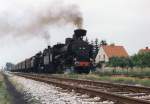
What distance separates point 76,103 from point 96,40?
3925 inches

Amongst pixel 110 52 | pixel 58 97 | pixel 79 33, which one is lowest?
pixel 58 97

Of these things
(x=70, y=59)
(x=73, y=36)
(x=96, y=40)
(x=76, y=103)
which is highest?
(x=96, y=40)

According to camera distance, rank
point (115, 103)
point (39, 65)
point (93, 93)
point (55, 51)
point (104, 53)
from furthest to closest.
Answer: point (104, 53)
point (39, 65)
point (55, 51)
point (93, 93)
point (115, 103)

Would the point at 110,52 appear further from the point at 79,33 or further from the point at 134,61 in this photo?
the point at 79,33

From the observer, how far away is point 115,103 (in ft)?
34.9

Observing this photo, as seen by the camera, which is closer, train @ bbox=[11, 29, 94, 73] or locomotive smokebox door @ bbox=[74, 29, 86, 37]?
train @ bbox=[11, 29, 94, 73]

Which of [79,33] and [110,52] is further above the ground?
[110,52]

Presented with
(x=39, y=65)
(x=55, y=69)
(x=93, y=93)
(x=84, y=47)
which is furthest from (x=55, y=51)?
(x=93, y=93)

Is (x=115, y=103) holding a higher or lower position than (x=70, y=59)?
lower

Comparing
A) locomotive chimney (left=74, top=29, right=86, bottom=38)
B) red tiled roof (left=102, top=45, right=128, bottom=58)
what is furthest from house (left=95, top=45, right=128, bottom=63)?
locomotive chimney (left=74, top=29, right=86, bottom=38)

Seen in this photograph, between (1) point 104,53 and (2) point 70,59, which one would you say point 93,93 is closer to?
(2) point 70,59

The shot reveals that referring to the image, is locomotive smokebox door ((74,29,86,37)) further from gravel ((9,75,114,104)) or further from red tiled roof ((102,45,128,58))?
red tiled roof ((102,45,128,58))

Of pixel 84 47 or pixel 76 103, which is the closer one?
pixel 76 103

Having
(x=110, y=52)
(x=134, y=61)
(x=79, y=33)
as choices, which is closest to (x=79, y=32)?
(x=79, y=33)
